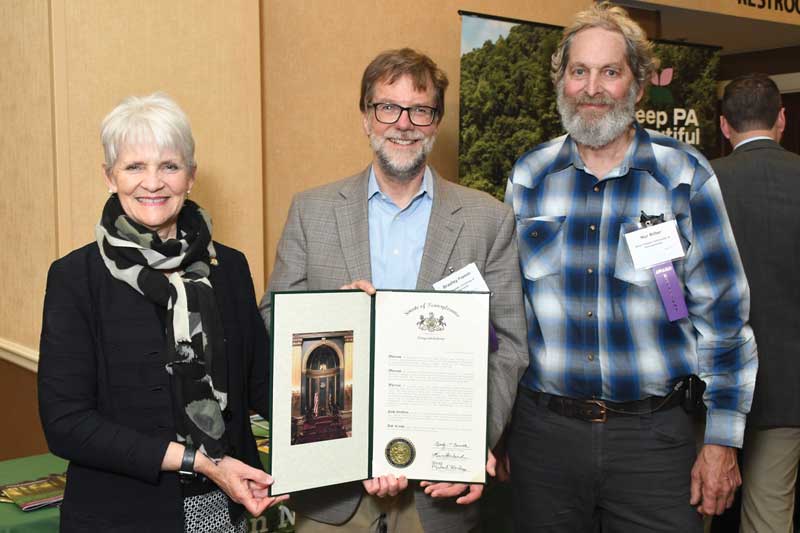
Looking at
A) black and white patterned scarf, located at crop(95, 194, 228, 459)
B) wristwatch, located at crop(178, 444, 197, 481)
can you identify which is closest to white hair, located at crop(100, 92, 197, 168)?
black and white patterned scarf, located at crop(95, 194, 228, 459)

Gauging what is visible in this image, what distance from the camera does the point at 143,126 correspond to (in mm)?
1775

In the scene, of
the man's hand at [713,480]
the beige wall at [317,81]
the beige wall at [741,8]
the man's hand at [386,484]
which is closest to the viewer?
the man's hand at [386,484]

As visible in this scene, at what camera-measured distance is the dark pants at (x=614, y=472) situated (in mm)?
2111

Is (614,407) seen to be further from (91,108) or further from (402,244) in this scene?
(91,108)

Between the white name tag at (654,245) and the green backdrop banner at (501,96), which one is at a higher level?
the green backdrop banner at (501,96)

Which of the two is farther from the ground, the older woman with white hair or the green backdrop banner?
the green backdrop banner

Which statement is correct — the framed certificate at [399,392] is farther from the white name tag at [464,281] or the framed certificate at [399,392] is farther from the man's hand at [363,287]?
the white name tag at [464,281]

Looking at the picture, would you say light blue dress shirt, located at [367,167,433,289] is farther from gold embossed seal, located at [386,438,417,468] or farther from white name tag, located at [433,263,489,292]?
gold embossed seal, located at [386,438,417,468]

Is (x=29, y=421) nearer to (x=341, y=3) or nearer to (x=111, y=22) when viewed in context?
(x=111, y=22)

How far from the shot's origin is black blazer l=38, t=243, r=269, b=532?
65.7 inches

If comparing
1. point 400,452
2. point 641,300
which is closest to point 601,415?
point 641,300

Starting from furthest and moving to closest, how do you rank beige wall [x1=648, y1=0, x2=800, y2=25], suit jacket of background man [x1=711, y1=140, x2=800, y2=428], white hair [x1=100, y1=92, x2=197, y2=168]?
beige wall [x1=648, y1=0, x2=800, y2=25] → suit jacket of background man [x1=711, y1=140, x2=800, y2=428] → white hair [x1=100, y1=92, x2=197, y2=168]

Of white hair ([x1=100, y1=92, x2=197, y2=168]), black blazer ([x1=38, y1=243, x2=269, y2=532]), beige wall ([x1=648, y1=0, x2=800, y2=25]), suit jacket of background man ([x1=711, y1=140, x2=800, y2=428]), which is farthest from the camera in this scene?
beige wall ([x1=648, y1=0, x2=800, y2=25])

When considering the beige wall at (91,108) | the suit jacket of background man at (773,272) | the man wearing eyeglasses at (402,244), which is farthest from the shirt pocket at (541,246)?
the suit jacket of background man at (773,272)
